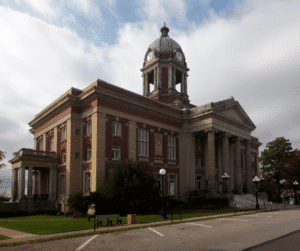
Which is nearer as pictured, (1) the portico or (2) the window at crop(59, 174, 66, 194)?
(1) the portico

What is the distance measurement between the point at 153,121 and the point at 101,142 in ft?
29.9

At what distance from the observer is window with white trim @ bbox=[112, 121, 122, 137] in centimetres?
3292

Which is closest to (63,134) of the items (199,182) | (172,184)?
(172,184)

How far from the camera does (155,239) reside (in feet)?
42.5

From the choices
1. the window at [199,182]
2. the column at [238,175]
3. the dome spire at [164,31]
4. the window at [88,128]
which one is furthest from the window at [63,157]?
the dome spire at [164,31]

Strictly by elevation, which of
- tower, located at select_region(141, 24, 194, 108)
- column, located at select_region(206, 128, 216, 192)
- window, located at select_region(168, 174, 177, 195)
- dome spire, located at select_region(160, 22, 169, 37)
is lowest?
window, located at select_region(168, 174, 177, 195)

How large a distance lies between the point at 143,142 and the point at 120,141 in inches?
163

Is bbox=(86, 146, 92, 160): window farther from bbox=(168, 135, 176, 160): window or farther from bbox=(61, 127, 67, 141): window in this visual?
bbox=(168, 135, 176, 160): window

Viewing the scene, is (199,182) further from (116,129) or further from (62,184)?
(62,184)

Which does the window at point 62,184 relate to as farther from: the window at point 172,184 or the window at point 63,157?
the window at point 172,184

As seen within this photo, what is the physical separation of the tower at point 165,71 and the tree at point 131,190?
2267cm

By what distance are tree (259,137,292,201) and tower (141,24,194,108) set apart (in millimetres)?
30025

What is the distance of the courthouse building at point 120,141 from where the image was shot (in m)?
31.9

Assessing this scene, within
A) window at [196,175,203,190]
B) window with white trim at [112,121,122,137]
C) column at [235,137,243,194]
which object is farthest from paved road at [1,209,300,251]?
column at [235,137,243,194]
